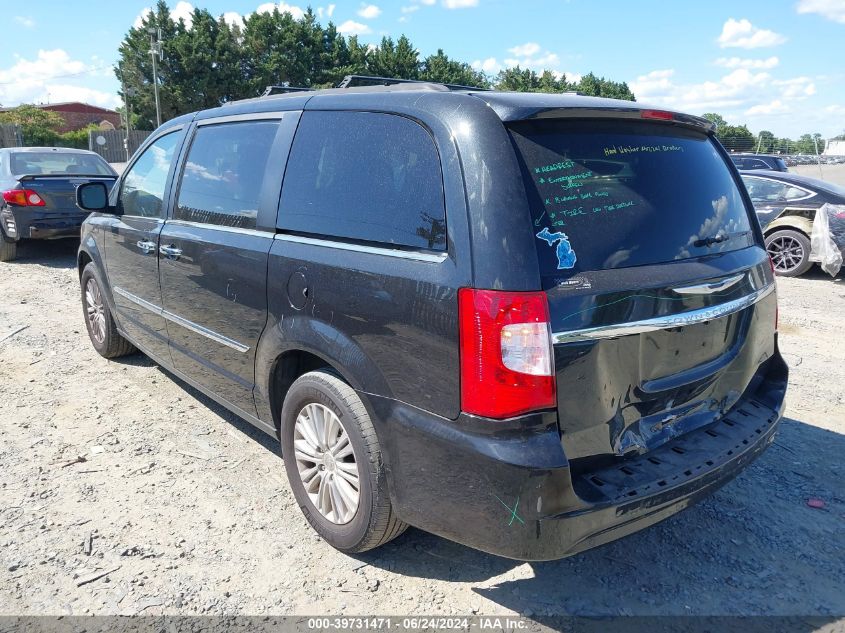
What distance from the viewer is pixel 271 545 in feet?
9.45

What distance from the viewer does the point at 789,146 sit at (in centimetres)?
4181

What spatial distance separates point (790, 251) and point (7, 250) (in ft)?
37.5

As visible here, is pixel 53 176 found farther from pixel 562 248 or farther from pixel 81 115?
pixel 81 115

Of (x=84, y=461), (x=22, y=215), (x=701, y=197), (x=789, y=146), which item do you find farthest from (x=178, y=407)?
(x=789, y=146)

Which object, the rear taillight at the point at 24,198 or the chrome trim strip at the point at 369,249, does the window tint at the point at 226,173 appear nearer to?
the chrome trim strip at the point at 369,249

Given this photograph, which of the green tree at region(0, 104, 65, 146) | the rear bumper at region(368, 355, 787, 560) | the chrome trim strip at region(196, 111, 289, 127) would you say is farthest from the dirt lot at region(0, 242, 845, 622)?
the green tree at region(0, 104, 65, 146)

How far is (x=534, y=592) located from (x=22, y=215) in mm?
8968

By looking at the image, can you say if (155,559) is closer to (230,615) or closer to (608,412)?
(230,615)

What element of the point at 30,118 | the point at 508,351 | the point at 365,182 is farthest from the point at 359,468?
the point at 30,118

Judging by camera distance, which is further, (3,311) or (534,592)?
(3,311)

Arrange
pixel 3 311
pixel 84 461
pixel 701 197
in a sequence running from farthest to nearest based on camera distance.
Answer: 1. pixel 3 311
2. pixel 84 461
3. pixel 701 197

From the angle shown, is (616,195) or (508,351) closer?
(508,351)

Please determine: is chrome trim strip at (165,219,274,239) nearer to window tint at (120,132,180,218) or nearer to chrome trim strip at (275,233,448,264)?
chrome trim strip at (275,233,448,264)

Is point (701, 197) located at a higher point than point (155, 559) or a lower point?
higher
